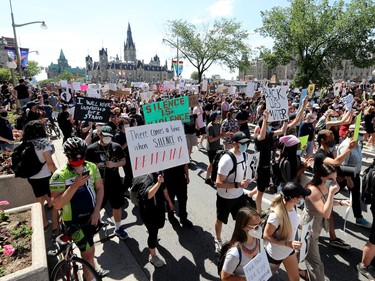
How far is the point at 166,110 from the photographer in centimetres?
511

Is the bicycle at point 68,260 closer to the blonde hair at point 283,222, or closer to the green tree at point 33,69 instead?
the blonde hair at point 283,222

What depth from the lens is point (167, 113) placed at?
5.15 metres

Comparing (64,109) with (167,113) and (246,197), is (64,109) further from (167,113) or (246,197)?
(246,197)

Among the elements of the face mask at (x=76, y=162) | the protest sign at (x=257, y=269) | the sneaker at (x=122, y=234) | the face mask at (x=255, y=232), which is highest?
the face mask at (x=76, y=162)

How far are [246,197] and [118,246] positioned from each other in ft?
7.60

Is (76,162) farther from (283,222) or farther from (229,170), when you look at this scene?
(283,222)

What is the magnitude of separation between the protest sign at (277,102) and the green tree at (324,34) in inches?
935

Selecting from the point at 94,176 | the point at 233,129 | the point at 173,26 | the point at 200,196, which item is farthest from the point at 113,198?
the point at 173,26

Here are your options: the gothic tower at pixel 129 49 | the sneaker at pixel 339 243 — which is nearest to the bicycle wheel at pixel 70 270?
the sneaker at pixel 339 243

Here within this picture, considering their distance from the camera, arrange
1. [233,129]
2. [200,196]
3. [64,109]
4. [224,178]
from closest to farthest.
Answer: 1. [224,178]
2. [200,196]
3. [233,129]
4. [64,109]

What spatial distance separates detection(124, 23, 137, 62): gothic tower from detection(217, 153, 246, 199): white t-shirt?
6618 inches

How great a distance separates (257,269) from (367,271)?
2.44 meters

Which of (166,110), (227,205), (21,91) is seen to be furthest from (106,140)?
(21,91)

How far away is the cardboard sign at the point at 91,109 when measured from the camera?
6410 mm
